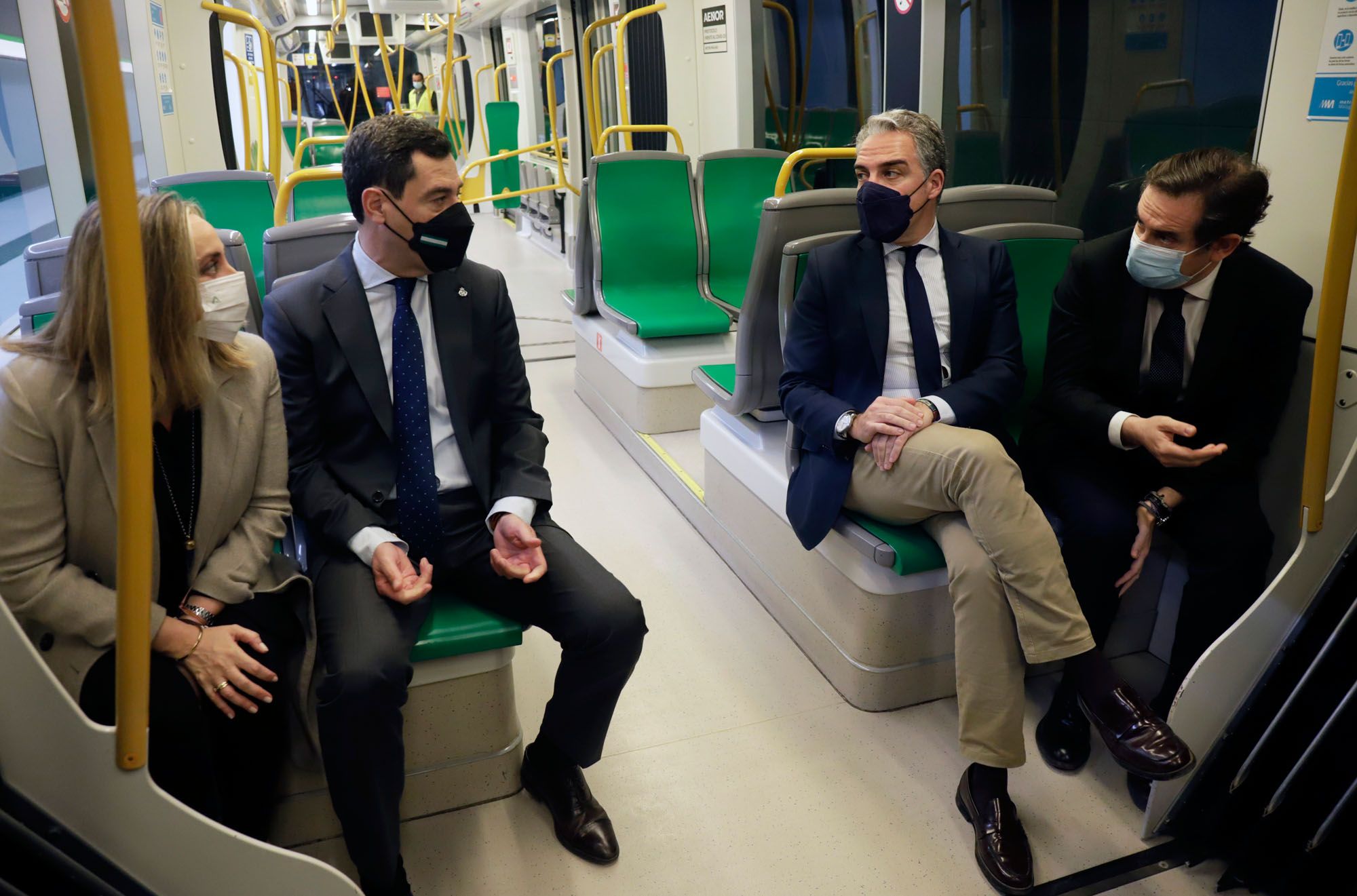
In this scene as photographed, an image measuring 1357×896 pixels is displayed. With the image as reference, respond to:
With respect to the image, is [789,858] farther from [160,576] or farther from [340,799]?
[160,576]

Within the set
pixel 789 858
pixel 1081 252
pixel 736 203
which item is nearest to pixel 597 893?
pixel 789 858

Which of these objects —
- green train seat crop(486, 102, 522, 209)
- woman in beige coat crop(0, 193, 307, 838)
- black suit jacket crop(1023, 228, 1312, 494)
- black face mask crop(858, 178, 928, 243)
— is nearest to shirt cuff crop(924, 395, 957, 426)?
black suit jacket crop(1023, 228, 1312, 494)

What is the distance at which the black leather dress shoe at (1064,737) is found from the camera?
2.30 metres

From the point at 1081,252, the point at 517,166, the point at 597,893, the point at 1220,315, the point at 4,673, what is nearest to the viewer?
the point at 4,673

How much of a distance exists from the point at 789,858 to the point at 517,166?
377 inches

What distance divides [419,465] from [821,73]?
4370 millimetres

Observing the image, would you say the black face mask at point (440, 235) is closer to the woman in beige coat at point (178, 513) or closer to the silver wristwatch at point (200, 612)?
the woman in beige coat at point (178, 513)

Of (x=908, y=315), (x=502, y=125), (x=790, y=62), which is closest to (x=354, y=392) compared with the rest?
(x=908, y=315)

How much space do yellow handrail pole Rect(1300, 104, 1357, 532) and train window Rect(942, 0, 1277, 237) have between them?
1104 mm

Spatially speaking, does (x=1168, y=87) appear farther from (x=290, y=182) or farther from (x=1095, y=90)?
(x=290, y=182)

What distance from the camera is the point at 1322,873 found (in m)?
1.78

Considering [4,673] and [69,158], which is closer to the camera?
[4,673]

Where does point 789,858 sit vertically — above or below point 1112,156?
below

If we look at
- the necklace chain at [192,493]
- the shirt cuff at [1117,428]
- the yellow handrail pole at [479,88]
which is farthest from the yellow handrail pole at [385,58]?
the shirt cuff at [1117,428]
